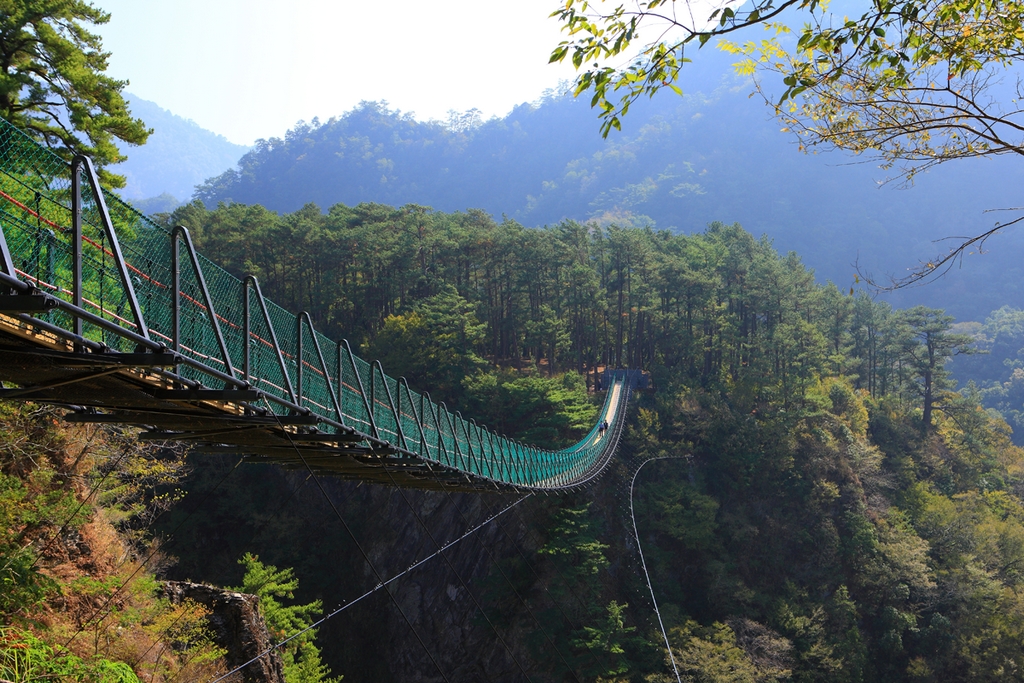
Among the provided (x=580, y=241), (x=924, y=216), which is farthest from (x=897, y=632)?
(x=924, y=216)

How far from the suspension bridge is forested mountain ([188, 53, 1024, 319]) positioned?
76935 millimetres

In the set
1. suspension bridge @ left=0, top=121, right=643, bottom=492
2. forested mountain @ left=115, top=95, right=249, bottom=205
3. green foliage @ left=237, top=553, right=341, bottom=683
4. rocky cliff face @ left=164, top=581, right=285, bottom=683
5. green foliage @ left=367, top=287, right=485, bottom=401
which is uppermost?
forested mountain @ left=115, top=95, right=249, bottom=205

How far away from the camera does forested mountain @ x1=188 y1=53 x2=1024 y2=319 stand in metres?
79.7

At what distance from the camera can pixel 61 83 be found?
1007cm

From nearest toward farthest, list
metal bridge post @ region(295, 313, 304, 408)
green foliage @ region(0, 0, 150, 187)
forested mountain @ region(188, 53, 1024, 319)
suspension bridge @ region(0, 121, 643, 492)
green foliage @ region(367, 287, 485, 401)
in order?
suspension bridge @ region(0, 121, 643, 492)
metal bridge post @ region(295, 313, 304, 408)
green foliage @ region(0, 0, 150, 187)
green foliage @ region(367, 287, 485, 401)
forested mountain @ region(188, 53, 1024, 319)

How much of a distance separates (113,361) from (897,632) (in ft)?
71.5

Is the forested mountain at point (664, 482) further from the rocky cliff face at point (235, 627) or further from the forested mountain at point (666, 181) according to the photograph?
the forested mountain at point (666, 181)

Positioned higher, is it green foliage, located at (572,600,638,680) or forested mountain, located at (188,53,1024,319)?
Answer: forested mountain, located at (188,53,1024,319)

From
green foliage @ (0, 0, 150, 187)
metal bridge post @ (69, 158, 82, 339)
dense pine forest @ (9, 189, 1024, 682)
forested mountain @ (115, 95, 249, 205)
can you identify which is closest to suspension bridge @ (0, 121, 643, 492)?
metal bridge post @ (69, 158, 82, 339)

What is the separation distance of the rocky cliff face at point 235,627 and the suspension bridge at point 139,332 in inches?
201

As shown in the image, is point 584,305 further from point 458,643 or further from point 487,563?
point 458,643

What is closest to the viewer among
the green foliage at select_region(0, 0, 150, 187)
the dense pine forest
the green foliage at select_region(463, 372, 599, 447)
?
the green foliage at select_region(0, 0, 150, 187)

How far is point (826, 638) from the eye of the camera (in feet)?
61.8

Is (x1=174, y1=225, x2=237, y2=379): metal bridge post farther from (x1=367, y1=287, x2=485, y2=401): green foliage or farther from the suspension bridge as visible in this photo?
(x1=367, y1=287, x2=485, y2=401): green foliage
